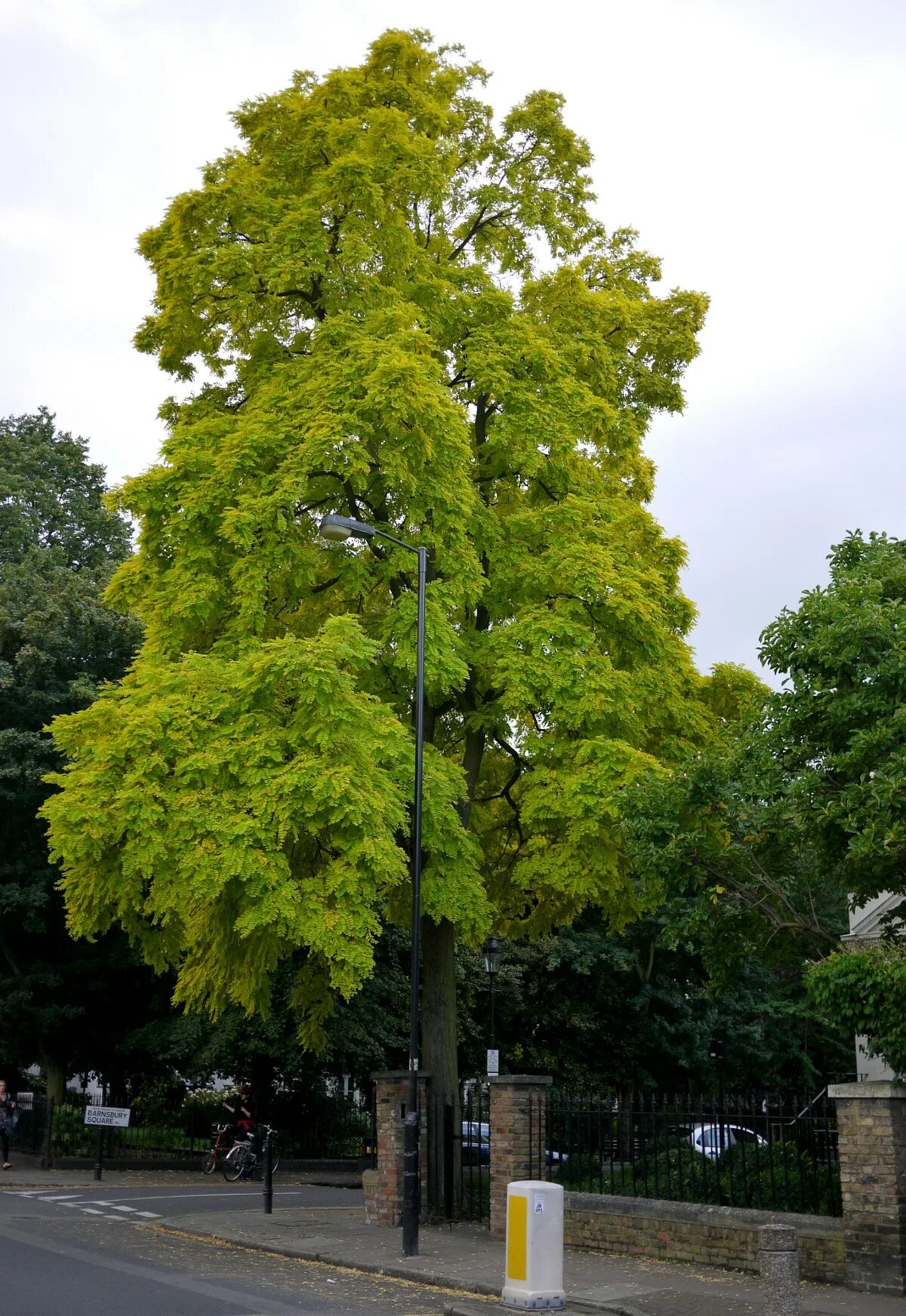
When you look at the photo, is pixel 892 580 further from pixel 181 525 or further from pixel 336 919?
pixel 181 525

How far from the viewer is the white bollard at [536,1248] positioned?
11.5m

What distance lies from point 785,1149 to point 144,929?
360 inches

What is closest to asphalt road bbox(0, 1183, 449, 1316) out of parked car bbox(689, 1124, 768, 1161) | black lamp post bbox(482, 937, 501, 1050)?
parked car bbox(689, 1124, 768, 1161)

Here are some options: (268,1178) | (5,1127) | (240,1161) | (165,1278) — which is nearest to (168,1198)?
(268,1178)

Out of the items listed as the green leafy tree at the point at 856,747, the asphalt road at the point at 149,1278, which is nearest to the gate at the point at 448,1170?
the asphalt road at the point at 149,1278

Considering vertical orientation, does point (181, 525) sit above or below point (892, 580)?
above

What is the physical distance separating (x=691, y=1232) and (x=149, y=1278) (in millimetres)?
5707

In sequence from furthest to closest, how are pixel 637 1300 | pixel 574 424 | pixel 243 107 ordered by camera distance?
pixel 243 107 < pixel 574 424 < pixel 637 1300

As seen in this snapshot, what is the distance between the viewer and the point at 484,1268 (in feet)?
45.5

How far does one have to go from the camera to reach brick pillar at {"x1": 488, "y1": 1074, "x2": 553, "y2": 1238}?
16.1 m

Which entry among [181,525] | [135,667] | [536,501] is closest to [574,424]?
[536,501]

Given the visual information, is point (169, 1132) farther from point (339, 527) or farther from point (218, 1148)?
point (339, 527)

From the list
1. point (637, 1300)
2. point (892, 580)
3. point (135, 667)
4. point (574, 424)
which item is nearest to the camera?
point (637, 1300)

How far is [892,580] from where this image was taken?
1352 centimetres
